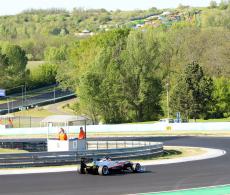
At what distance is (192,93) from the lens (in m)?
84.5

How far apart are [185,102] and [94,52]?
2793cm

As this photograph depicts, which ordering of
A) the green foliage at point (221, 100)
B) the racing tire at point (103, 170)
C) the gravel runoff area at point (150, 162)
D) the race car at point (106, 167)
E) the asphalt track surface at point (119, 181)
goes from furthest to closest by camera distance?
the green foliage at point (221, 100) < the gravel runoff area at point (150, 162) < the race car at point (106, 167) < the racing tire at point (103, 170) < the asphalt track surface at point (119, 181)

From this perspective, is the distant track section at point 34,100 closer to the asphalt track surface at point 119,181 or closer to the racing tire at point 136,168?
the asphalt track surface at point 119,181

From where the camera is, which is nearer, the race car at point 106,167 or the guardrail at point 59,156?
the race car at point 106,167

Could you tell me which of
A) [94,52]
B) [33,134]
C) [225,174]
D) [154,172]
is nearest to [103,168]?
[154,172]

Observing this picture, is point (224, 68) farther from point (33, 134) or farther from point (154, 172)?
point (154, 172)

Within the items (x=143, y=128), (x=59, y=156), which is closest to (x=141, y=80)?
(x=143, y=128)

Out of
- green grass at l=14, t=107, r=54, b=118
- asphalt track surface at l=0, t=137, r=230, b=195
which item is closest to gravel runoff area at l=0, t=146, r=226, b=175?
asphalt track surface at l=0, t=137, r=230, b=195

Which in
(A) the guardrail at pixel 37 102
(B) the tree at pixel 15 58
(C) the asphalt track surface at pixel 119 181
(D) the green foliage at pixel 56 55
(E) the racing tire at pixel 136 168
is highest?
(D) the green foliage at pixel 56 55

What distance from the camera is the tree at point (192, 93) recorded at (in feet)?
277

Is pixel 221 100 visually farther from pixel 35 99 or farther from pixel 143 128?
pixel 35 99

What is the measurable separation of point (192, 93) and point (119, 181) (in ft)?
202

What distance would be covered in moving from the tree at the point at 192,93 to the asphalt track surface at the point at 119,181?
5531 cm

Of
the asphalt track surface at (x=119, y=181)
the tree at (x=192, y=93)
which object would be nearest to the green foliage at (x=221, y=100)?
the tree at (x=192, y=93)
